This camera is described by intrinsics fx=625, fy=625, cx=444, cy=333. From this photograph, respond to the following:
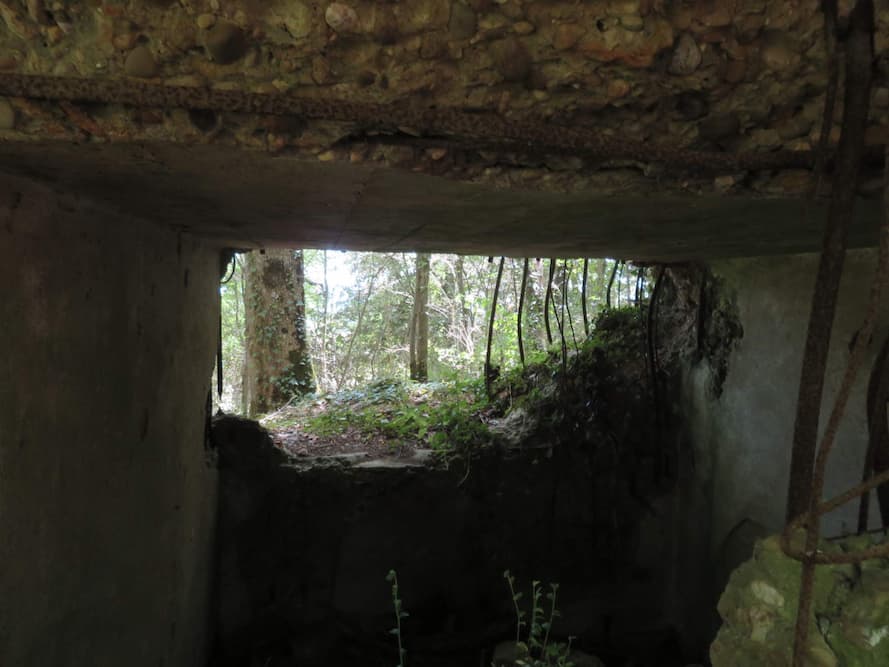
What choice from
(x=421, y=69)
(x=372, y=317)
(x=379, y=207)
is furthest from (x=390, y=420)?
(x=372, y=317)

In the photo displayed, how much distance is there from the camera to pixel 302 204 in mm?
1865

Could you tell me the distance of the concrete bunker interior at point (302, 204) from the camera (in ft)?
3.86

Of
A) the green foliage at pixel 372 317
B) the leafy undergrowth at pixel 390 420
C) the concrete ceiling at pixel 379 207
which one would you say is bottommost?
the leafy undergrowth at pixel 390 420

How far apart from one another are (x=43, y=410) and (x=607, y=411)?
3348mm

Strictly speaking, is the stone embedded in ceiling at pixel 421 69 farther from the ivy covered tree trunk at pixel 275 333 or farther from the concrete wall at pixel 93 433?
the ivy covered tree trunk at pixel 275 333

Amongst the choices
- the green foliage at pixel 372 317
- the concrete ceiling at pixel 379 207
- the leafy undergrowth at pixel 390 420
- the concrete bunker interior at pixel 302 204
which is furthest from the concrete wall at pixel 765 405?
the green foliage at pixel 372 317

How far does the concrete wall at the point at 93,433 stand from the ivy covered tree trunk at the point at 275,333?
3843 millimetres

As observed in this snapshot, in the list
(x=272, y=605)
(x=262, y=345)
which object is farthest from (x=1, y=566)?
(x=262, y=345)

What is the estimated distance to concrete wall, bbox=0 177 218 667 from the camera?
1.60 metres

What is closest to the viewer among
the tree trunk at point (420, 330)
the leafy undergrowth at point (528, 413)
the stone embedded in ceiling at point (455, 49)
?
the stone embedded in ceiling at point (455, 49)

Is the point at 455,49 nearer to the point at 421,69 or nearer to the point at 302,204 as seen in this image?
the point at 421,69

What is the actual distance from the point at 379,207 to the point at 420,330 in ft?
22.0

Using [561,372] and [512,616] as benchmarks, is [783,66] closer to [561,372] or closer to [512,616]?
[561,372]

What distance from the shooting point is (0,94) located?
116 centimetres
